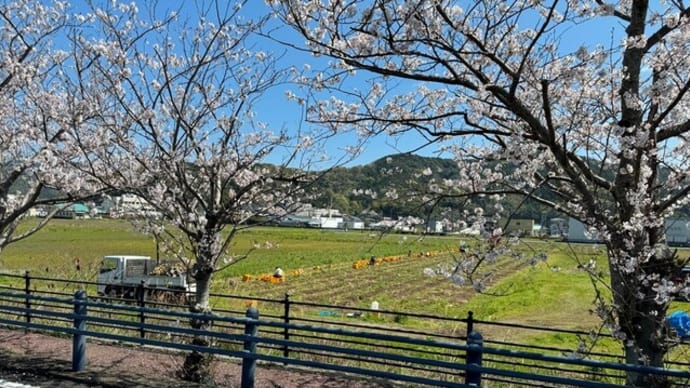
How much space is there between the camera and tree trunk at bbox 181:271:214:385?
7.39 meters

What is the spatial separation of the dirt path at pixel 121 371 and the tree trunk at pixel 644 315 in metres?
3.38

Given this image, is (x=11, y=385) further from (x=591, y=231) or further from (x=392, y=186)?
(x=591, y=231)

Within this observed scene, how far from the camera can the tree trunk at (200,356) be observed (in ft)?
24.2

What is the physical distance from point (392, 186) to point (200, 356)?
11.3 ft

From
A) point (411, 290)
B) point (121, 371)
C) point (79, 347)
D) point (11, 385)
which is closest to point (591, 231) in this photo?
point (121, 371)

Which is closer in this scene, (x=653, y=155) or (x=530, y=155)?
(x=653, y=155)

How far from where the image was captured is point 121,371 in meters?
7.58

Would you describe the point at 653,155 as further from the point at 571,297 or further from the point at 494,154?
the point at 571,297

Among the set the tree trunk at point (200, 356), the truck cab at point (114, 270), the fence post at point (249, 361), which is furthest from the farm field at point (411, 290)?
the fence post at point (249, 361)

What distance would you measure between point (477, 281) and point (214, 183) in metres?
4.15

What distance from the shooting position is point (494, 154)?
673cm

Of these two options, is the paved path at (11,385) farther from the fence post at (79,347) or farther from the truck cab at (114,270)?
the truck cab at (114,270)

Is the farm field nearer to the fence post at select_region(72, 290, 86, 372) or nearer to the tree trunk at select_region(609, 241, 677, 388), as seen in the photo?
the fence post at select_region(72, 290, 86, 372)

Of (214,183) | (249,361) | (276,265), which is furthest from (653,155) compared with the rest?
(276,265)
